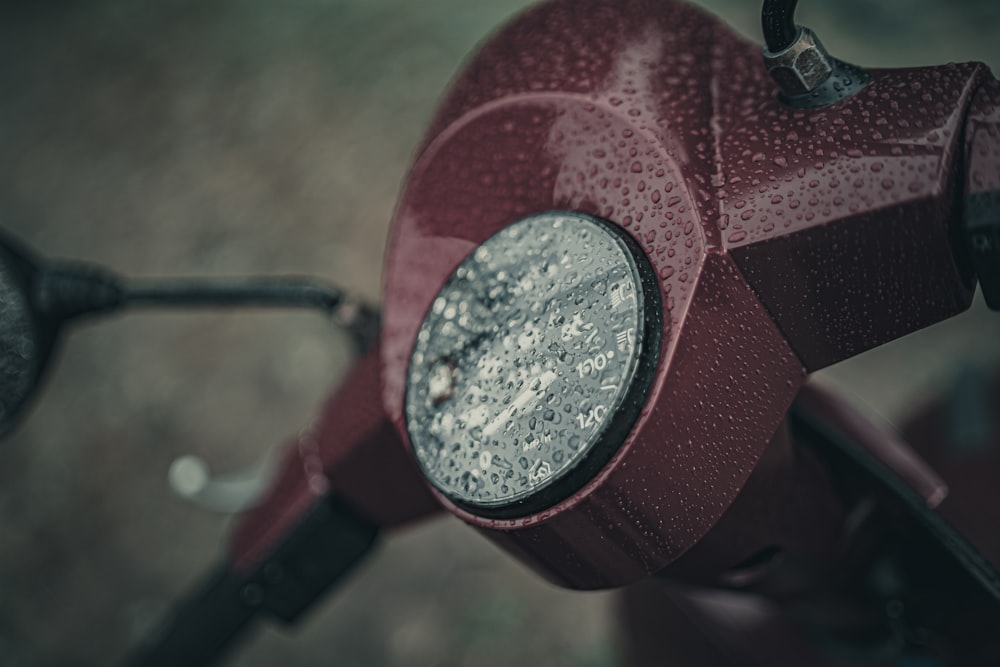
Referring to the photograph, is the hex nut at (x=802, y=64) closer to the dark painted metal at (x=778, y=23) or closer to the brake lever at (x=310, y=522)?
the dark painted metal at (x=778, y=23)

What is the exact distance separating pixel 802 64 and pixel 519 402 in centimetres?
24

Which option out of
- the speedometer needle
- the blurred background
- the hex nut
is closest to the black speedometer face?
the speedometer needle

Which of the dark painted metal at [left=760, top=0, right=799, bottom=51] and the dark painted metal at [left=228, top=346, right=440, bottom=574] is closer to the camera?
the dark painted metal at [left=760, top=0, right=799, bottom=51]

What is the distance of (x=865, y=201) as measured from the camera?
1.39 ft

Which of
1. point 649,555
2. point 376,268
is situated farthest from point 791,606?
point 376,268

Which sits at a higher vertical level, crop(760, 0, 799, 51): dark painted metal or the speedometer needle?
crop(760, 0, 799, 51): dark painted metal

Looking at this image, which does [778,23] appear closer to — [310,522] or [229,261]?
[310,522]

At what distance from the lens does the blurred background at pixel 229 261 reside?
1.58m

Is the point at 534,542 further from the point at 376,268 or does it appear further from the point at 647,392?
the point at 376,268

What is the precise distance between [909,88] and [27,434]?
1.94 metres

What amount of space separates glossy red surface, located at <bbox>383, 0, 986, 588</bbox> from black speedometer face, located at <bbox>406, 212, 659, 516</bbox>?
0.06 feet

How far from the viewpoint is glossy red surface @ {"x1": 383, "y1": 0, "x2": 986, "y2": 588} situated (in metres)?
0.42

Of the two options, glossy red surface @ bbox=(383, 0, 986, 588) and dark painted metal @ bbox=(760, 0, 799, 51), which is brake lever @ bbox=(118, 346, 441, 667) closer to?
glossy red surface @ bbox=(383, 0, 986, 588)

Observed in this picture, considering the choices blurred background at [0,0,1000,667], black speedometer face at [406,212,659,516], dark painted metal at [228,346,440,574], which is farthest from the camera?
blurred background at [0,0,1000,667]
